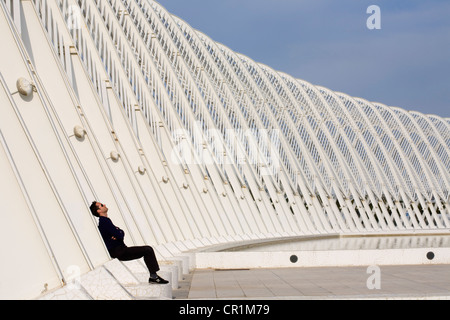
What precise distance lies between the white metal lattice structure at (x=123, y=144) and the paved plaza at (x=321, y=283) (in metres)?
1.36

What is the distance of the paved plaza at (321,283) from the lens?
9648 millimetres

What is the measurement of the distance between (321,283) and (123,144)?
20.0ft

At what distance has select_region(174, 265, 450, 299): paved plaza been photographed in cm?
965

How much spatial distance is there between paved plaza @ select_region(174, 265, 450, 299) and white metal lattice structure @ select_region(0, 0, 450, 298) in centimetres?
136

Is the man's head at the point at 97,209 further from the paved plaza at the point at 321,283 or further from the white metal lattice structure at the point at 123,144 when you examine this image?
the paved plaza at the point at 321,283

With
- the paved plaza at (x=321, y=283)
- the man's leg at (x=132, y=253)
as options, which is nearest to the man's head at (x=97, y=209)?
the man's leg at (x=132, y=253)

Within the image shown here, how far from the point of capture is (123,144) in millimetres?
15734

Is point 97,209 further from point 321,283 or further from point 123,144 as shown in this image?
A: point 123,144

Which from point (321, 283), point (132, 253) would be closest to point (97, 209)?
point (132, 253)

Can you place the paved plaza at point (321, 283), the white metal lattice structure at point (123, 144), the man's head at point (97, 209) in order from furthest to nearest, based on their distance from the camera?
the paved plaza at point (321, 283)
the man's head at point (97, 209)
the white metal lattice structure at point (123, 144)

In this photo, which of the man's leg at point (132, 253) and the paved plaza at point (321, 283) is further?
the paved plaza at point (321, 283)
